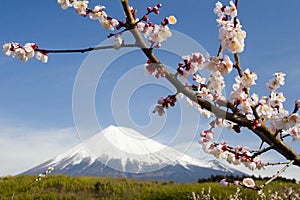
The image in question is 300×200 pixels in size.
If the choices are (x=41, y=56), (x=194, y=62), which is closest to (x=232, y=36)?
(x=194, y=62)

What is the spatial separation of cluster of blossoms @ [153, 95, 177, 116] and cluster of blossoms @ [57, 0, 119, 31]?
0.47 m

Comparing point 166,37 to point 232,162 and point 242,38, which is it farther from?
point 232,162

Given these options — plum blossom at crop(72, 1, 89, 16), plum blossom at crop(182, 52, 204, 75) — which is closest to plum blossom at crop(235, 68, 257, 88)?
plum blossom at crop(182, 52, 204, 75)

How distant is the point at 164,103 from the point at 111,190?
309 inches

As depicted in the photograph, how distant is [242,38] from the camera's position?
4.64 feet

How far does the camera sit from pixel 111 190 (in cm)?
900

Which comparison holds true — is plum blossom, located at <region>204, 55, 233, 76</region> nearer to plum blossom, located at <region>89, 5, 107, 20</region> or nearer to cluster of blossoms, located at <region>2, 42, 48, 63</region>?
plum blossom, located at <region>89, 5, 107, 20</region>

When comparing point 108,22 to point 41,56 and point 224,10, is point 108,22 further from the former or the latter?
point 224,10

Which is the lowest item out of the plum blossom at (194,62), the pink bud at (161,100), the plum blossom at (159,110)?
the plum blossom at (159,110)

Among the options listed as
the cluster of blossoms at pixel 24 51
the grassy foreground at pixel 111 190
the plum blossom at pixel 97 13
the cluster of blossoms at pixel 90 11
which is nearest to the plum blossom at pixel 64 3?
the cluster of blossoms at pixel 90 11

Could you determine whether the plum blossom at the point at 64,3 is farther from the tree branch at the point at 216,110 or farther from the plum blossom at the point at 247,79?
the plum blossom at the point at 247,79

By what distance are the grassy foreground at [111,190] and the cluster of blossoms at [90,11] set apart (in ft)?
19.4

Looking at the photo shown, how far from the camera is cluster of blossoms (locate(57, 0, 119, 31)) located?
1.78 m

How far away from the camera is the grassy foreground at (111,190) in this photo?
7602mm
